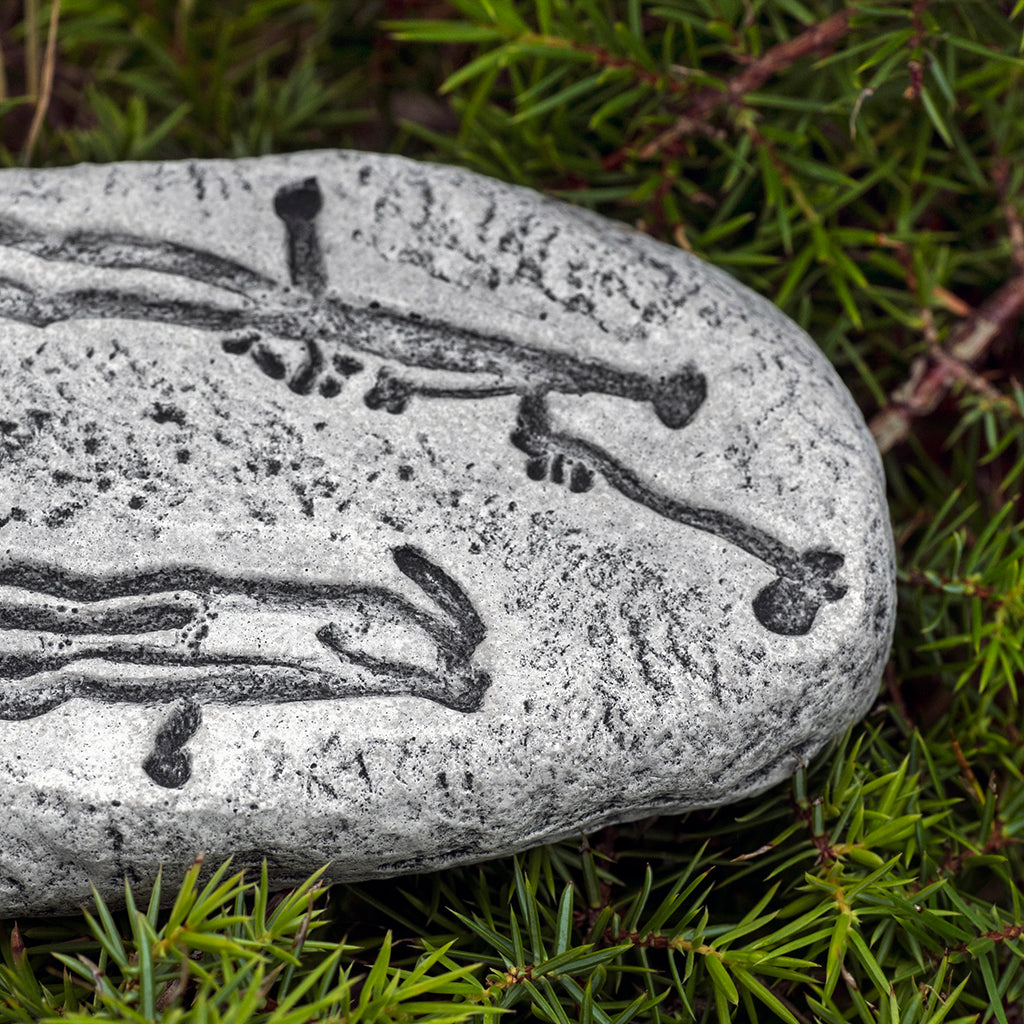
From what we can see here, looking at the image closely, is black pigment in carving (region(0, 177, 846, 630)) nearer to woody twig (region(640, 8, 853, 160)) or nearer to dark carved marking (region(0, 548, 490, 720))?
dark carved marking (region(0, 548, 490, 720))

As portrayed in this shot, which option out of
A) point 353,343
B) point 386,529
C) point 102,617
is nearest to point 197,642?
point 102,617

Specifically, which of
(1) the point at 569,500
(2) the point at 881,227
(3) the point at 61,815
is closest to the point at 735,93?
(2) the point at 881,227

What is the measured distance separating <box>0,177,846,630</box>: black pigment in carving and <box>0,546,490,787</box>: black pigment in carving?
0.86 ft

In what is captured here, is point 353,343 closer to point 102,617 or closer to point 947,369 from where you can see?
point 102,617

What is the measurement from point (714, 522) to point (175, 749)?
0.75 m

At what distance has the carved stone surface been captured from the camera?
4.08ft

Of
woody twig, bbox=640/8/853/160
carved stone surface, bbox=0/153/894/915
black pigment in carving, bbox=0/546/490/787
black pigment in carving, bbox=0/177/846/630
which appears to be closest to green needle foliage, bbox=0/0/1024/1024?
woody twig, bbox=640/8/853/160

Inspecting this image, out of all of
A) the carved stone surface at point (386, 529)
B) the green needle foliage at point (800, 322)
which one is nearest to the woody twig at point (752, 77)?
the green needle foliage at point (800, 322)

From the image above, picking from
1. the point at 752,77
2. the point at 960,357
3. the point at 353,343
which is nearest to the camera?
the point at 353,343

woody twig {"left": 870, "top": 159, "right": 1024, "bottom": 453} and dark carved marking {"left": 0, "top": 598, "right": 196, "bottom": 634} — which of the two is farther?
woody twig {"left": 870, "top": 159, "right": 1024, "bottom": 453}

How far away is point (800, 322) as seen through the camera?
1.79 metres

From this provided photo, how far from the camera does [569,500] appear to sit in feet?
4.54

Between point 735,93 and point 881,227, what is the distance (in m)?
0.38

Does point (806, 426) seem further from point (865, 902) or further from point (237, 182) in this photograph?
point (237, 182)
